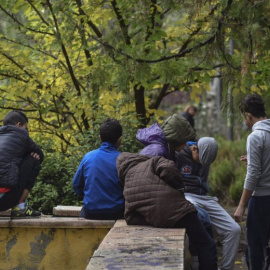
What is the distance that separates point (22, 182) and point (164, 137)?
4.80 feet

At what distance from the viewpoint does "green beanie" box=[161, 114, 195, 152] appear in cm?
597

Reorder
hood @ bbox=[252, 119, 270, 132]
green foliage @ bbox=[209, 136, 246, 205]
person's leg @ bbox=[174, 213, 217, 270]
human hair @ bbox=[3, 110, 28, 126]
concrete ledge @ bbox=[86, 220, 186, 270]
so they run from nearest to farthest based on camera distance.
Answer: concrete ledge @ bbox=[86, 220, 186, 270] → person's leg @ bbox=[174, 213, 217, 270] → hood @ bbox=[252, 119, 270, 132] → human hair @ bbox=[3, 110, 28, 126] → green foliage @ bbox=[209, 136, 246, 205]

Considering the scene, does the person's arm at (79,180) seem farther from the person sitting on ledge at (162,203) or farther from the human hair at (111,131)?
the person sitting on ledge at (162,203)

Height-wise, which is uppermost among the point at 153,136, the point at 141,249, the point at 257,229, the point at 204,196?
the point at 153,136

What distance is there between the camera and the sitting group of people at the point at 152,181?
210 inches

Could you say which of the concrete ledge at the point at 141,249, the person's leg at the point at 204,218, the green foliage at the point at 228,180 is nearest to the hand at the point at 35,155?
the concrete ledge at the point at 141,249

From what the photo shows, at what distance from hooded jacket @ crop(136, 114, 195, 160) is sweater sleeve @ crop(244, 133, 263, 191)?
629mm

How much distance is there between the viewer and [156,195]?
5305mm

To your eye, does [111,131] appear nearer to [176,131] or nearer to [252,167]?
[176,131]

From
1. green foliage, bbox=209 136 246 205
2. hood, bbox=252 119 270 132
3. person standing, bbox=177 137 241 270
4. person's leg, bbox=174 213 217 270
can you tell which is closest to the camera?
person's leg, bbox=174 213 217 270

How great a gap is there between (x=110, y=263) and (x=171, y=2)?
13.8ft

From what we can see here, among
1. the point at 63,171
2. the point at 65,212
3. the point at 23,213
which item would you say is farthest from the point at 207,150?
the point at 63,171

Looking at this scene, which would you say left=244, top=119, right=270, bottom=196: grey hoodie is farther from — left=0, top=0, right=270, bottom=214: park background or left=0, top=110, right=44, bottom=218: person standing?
left=0, top=110, right=44, bottom=218: person standing

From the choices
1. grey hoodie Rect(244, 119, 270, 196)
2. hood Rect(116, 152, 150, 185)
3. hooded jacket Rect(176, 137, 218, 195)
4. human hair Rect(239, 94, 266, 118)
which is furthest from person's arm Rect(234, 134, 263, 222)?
hood Rect(116, 152, 150, 185)
